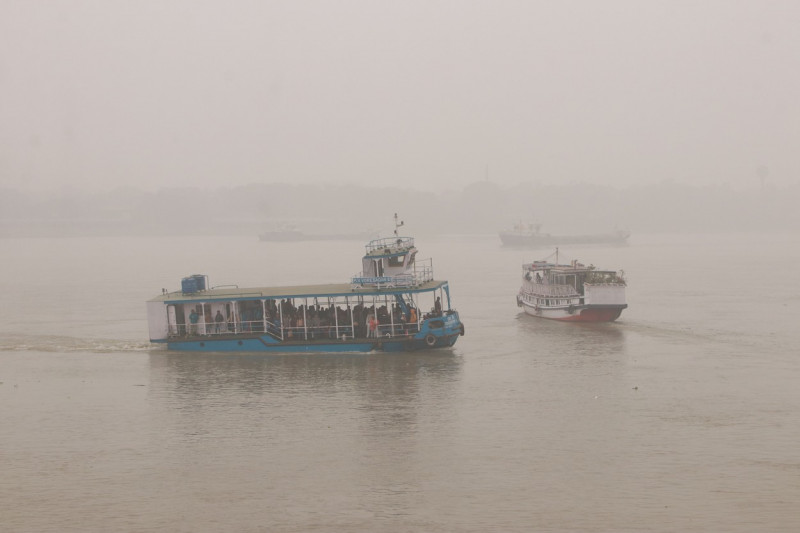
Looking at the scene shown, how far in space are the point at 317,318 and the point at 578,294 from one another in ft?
64.1

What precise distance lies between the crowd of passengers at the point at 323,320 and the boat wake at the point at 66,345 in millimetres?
6293

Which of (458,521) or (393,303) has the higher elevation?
(393,303)

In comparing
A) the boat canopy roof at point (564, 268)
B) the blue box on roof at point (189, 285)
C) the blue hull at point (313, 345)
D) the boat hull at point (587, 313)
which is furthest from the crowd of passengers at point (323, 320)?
the boat canopy roof at point (564, 268)

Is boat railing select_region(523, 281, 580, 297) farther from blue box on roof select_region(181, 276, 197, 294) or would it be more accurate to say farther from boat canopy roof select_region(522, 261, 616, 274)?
blue box on roof select_region(181, 276, 197, 294)

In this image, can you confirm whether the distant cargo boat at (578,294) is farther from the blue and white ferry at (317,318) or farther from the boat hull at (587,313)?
the blue and white ferry at (317,318)

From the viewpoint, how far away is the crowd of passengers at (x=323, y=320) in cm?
4306

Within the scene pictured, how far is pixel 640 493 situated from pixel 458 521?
17.1 feet

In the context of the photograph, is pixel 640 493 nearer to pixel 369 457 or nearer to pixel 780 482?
pixel 780 482

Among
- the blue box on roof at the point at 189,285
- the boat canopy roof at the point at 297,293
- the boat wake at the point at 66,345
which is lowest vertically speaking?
the boat wake at the point at 66,345

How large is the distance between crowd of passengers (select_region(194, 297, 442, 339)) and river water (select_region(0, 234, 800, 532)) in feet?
4.98

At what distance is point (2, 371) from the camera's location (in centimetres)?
4178

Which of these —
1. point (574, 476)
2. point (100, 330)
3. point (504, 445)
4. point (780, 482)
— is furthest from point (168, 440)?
point (100, 330)

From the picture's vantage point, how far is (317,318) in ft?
143

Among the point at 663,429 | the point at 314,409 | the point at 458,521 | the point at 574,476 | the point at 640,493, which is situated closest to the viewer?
the point at 458,521
